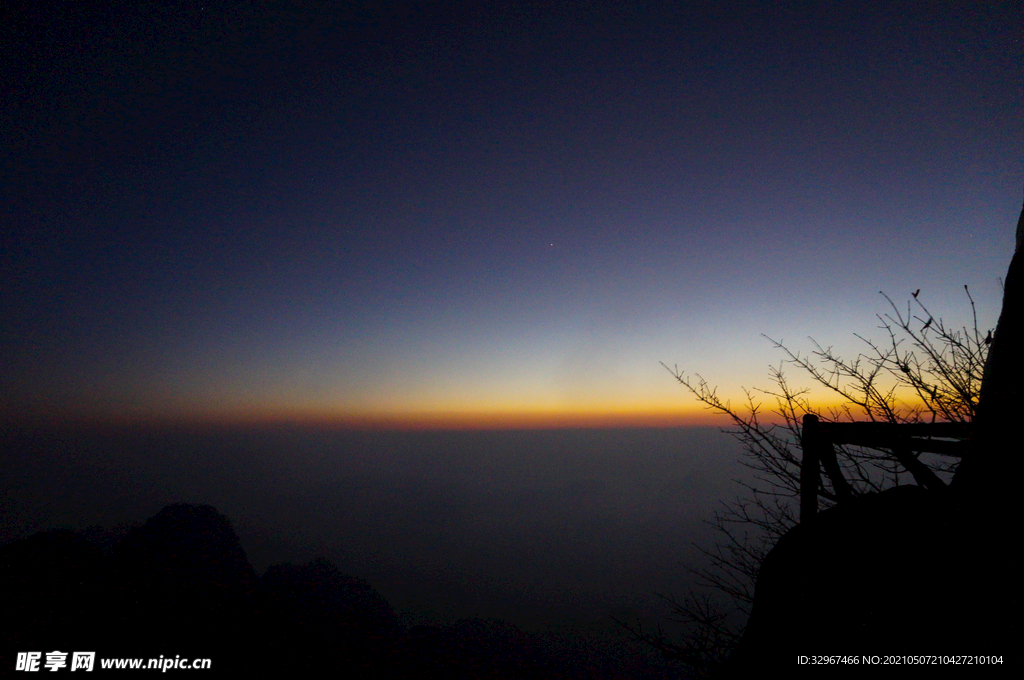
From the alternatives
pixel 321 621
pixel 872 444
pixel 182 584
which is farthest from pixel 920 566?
pixel 321 621

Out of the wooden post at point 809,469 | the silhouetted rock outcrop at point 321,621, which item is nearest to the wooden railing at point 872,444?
the wooden post at point 809,469

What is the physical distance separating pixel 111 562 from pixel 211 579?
1196cm

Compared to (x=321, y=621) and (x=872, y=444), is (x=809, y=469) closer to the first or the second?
(x=872, y=444)

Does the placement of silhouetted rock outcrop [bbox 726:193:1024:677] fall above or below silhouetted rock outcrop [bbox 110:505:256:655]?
above

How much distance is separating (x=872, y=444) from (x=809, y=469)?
0.78m

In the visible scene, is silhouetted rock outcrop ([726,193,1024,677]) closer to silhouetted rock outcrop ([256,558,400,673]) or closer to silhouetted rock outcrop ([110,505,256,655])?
silhouetted rock outcrop ([256,558,400,673])

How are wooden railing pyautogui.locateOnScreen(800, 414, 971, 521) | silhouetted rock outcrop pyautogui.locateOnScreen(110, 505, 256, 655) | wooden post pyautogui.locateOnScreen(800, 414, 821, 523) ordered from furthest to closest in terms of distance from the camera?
silhouetted rock outcrop pyautogui.locateOnScreen(110, 505, 256, 655), wooden post pyautogui.locateOnScreen(800, 414, 821, 523), wooden railing pyautogui.locateOnScreen(800, 414, 971, 521)

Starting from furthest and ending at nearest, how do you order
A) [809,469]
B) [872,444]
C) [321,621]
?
[321,621] → [809,469] → [872,444]

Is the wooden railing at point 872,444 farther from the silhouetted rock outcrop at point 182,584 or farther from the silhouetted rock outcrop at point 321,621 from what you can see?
the silhouetted rock outcrop at point 182,584

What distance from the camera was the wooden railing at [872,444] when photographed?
3.62m

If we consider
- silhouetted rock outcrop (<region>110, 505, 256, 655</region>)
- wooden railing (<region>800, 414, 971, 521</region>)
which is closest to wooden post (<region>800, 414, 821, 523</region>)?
wooden railing (<region>800, 414, 971, 521</region>)

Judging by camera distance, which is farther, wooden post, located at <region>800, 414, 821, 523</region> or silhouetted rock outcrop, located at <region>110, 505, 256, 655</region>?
silhouetted rock outcrop, located at <region>110, 505, 256, 655</region>

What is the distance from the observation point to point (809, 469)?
4.61 m

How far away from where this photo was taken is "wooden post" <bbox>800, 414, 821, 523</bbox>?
4.50 m
